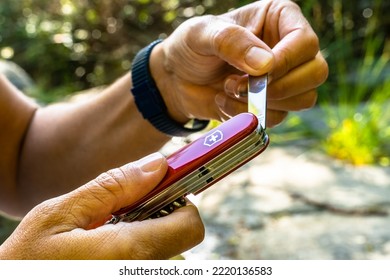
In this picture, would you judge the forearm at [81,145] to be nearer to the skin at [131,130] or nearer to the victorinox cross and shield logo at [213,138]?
the skin at [131,130]

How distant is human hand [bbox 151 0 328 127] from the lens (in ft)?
2.50

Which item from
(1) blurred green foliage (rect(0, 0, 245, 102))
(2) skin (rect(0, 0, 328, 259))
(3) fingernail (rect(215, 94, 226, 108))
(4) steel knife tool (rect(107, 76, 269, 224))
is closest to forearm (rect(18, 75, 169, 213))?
(2) skin (rect(0, 0, 328, 259))

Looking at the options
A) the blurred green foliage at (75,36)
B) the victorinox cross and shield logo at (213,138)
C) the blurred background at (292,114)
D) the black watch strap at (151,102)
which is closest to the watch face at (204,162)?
the victorinox cross and shield logo at (213,138)

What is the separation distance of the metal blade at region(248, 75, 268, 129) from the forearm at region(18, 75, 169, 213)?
30cm

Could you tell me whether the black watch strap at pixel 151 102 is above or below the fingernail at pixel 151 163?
below

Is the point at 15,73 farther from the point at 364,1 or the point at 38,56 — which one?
the point at 364,1

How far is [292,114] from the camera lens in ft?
8.95

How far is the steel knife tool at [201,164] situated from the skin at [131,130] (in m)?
0.01

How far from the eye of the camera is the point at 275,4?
85cm

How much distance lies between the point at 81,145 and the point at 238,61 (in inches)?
15.9

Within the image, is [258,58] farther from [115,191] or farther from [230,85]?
[115,191]

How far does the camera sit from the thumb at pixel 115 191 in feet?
1.85

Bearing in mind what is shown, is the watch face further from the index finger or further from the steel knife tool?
the index finger

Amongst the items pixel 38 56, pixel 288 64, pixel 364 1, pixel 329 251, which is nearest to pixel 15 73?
pixel 38 56
